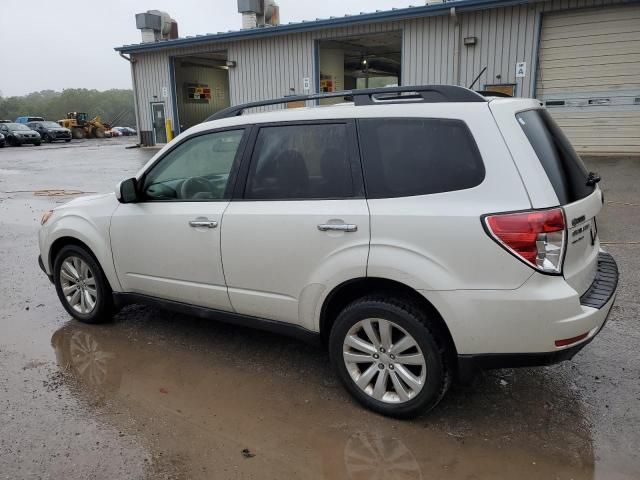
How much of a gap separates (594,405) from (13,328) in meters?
4.61

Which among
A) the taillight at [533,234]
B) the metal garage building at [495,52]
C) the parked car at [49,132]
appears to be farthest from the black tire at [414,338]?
the parked car at [49,132]

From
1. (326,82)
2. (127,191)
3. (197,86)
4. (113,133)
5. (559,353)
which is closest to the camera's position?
(559,353)

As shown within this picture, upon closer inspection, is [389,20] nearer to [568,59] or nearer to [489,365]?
[568,59]

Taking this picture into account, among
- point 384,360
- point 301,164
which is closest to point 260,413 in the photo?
point 384,360

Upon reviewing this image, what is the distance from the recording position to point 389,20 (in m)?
17.2

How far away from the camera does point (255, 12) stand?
21406 mm

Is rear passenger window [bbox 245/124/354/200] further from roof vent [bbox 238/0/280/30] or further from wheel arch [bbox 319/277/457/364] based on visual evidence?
roof vent [bbox 238/0/280/30]

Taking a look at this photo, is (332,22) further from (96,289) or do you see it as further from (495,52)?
(96,289)

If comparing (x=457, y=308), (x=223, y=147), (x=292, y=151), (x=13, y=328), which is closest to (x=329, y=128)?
(x=292, y=151)

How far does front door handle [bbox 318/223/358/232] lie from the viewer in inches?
122

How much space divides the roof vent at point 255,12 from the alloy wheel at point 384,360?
20374 millimetres

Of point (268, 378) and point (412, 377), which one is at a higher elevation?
point (412, 377)

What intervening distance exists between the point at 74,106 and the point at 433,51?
323ft

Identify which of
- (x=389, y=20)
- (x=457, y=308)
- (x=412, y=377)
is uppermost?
(x=389, y=20)
